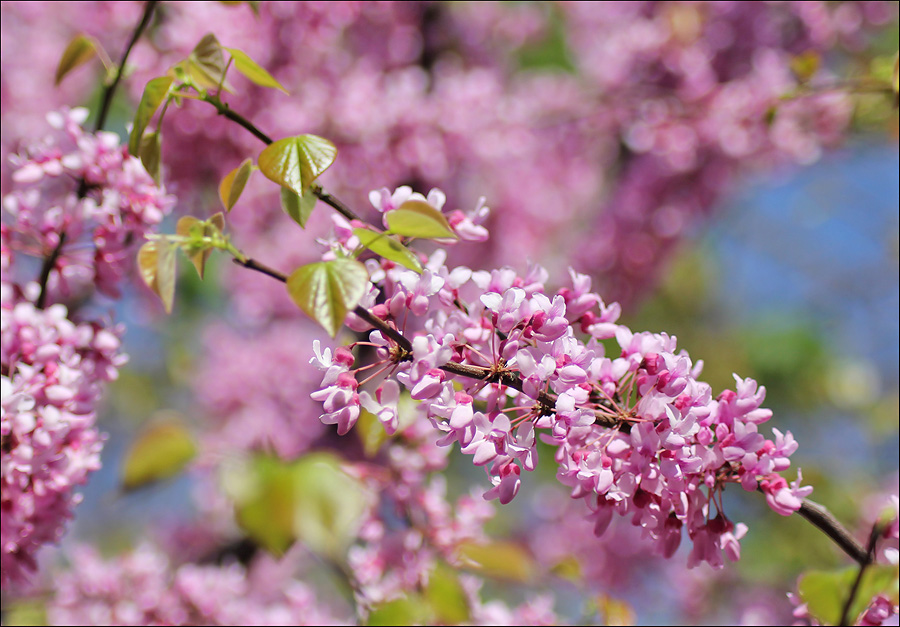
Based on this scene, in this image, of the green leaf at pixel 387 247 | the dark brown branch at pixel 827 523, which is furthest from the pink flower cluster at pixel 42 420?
the dark brown branch at pixel 827 523

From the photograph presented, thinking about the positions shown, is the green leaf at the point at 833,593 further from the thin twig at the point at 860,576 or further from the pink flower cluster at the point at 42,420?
the pink flower cluster at the point at 42,420

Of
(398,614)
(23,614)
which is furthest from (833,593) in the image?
(23,614)

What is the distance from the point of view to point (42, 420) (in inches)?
39.9

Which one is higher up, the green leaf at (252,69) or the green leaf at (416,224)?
the green leaf at (252,69)

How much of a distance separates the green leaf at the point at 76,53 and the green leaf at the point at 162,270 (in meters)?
0.59

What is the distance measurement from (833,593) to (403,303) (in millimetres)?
726

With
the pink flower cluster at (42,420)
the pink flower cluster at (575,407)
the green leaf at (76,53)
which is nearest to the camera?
the pink flower cluster at (575,407)

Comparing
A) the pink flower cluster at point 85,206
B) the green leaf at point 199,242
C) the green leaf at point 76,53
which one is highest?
the green leaf at point 76,53

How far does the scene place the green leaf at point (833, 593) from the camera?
923mm

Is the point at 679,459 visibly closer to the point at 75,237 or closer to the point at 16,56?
the point at 75,237

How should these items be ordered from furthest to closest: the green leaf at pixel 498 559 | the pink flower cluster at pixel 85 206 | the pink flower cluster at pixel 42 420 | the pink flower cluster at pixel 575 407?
the green leaf at pixel 498 559
the pink flower cluster at pixel 85 206
the pink flower cluster at pixel 42 420
the pink flower cluster at pixel 575 407

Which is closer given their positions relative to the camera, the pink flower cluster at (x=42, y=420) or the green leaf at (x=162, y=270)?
the green leaf at (x=162, y=270)

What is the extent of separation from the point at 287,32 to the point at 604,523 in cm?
271

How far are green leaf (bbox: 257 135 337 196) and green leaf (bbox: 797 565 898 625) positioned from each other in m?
0.87
